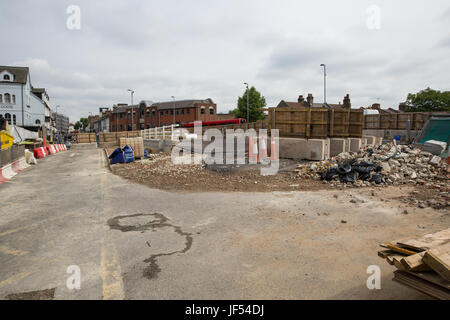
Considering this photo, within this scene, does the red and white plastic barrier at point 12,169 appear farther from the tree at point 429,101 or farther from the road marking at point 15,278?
the tree at point 429,101

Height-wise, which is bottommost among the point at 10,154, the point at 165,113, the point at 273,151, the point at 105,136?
the point at 10,154

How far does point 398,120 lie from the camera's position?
1085 inches

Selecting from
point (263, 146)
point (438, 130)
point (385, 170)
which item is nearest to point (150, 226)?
point (385, 170)

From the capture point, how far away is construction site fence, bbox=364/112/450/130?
25.5 metres

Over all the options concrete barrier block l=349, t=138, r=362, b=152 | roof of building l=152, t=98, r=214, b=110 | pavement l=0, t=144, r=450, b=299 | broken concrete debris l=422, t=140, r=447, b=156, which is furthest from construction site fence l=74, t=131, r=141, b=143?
broken concrete debris l=422, t=140, r=447, b=156

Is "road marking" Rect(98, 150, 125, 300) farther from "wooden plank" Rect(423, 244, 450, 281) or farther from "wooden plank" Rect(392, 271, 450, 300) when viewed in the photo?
"wooden plank" Rect(423, 244, 450, 281)

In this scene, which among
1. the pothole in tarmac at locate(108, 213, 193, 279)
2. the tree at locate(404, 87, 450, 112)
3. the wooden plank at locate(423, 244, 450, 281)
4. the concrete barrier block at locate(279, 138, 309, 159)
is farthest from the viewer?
the tree at locate(404, 87, 450, 112)

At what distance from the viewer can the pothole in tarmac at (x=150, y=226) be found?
472 centimetres

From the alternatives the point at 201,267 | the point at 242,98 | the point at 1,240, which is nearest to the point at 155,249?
the point at 201,267

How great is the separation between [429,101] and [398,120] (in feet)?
164

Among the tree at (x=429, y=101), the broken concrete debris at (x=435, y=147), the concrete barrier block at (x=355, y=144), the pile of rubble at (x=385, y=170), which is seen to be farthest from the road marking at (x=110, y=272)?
the tree at (x=429, y=101)

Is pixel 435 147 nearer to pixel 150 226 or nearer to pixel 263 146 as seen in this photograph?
pixel 263 146

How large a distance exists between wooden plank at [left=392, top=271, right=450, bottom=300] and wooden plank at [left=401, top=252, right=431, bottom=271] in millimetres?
133

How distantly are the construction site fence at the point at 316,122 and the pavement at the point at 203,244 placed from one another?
5.42 metres
